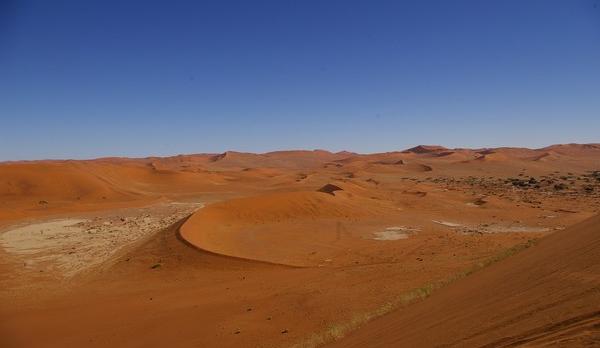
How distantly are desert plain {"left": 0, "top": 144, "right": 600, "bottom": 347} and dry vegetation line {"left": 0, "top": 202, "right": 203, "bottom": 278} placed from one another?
0.29ft

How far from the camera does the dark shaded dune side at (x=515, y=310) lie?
4094 mm

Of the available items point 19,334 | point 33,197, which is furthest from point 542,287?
point 33,197

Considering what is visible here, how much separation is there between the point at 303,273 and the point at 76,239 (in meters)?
12.5

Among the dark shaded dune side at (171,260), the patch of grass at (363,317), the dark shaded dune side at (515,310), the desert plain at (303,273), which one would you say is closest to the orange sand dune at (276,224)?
the desert plain at (303,273)

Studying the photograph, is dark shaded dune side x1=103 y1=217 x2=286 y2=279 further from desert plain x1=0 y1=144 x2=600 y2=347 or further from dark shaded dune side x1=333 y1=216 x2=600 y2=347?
dark shaded dune side x1=333 y1=216 x2=600 y2=347

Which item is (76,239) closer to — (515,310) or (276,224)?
(276,224)

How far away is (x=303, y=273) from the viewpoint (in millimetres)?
12977

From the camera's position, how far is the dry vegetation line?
51.9ft

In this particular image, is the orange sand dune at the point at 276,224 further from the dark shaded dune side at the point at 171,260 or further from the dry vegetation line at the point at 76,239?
the dry vegetation line at the point at 76,239

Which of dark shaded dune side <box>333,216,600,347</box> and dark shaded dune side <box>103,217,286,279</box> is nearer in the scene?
dark shaded dune side <box>333,216,600,347</box>

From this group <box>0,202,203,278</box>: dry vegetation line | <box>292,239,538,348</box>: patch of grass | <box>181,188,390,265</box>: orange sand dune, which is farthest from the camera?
<box>181,188,390,265</box>: orange sand dune

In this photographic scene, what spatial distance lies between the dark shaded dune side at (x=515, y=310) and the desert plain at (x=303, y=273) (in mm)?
33

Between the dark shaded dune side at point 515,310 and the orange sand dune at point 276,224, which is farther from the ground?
the dark shaded dune side at point 515,310

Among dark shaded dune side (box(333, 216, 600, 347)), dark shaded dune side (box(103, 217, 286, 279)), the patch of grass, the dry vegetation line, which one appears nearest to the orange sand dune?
dark shaded dune side (box(103, 217, 286, 279))
